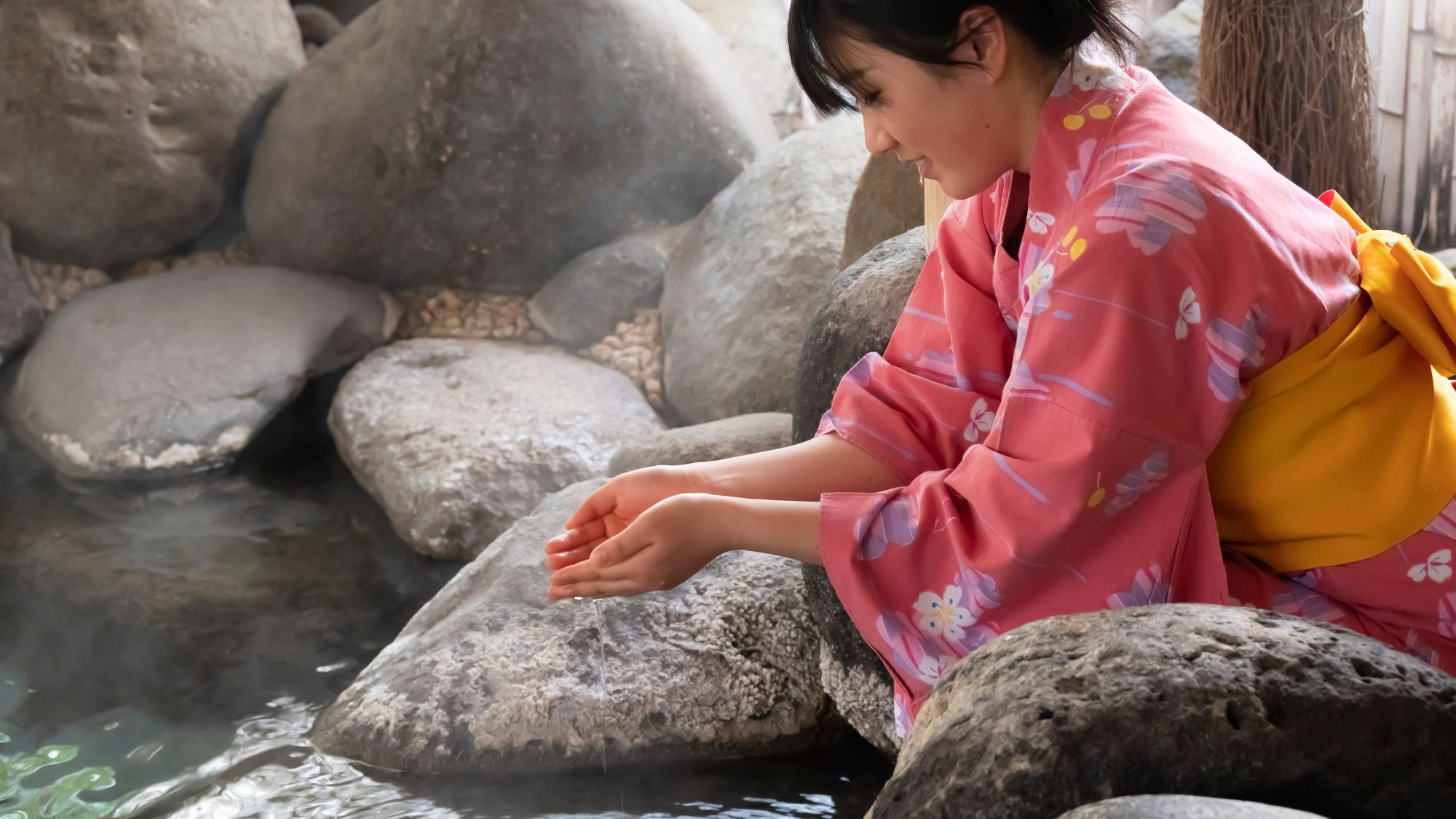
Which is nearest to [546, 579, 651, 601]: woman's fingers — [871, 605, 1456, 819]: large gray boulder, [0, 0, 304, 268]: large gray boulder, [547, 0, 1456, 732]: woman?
[547, 0, 1456, 732]: woman

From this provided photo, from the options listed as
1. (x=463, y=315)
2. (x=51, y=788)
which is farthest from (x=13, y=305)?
(x=51, y=788)

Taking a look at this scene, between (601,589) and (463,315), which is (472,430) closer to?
(463,315)

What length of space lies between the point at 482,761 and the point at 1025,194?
6.06 ft

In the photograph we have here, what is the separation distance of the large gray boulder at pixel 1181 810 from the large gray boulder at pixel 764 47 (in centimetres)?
688

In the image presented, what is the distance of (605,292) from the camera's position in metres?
5.80

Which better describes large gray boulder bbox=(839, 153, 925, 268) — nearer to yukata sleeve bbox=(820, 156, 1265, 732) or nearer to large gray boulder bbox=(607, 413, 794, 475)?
large gray boulder bbox=(607, 413, 794, 475)

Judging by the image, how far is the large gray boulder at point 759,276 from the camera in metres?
4.82

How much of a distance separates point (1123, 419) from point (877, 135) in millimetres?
575

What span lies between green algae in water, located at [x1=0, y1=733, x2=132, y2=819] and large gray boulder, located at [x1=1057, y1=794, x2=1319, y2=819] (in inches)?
101

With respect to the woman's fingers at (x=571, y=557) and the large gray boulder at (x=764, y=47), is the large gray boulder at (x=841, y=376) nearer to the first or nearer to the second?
the woman's fingers at (x=571, y=557)

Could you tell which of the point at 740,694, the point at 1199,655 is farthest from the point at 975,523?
the point at 740,694

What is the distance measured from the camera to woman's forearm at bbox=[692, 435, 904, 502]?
217cm

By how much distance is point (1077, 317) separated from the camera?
1669mm

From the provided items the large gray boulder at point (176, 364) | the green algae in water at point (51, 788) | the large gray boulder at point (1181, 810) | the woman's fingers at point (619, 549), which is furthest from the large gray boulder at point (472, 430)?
the large gray boulder at point (1181, 810)
